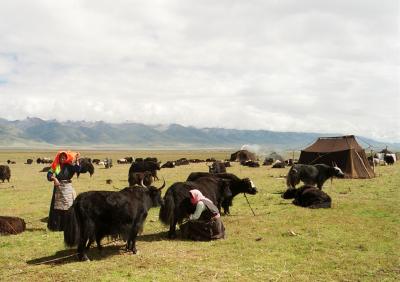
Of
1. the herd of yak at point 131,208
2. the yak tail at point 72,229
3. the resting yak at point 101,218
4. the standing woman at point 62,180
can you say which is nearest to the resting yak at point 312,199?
the herd of yak at point 131,208

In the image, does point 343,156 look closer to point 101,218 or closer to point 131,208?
point 131,208

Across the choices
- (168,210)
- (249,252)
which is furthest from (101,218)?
(249,252)

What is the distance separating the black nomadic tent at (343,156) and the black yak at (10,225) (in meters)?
23.0

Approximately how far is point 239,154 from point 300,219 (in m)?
42.5

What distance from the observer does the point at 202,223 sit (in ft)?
37.3

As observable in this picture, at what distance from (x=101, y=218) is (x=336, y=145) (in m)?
24.8

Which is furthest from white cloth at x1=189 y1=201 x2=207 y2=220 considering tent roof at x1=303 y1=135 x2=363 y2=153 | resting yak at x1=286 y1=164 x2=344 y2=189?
tent roof at x1=303 y1=135 x2=363 y2=153

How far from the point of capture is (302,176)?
21.7 m

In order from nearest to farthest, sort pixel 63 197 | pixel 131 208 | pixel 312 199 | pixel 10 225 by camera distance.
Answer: pixel 131 208 < pixel 63 197 < pixel 10 225 < pixel 312 199

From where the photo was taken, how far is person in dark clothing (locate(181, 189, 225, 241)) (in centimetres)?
1134

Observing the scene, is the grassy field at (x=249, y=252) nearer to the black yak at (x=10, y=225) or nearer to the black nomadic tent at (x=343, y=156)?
the black yak at (x=10, y=225)

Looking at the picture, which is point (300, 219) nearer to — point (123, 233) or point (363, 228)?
point (363, 228)

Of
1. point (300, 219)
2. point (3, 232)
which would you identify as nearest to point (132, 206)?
point (3, 232)

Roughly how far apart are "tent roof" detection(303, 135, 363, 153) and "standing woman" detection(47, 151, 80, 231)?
899 inches
